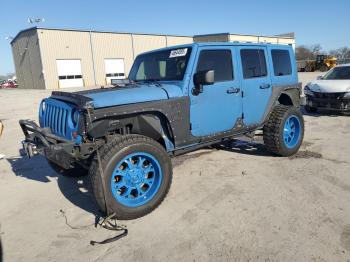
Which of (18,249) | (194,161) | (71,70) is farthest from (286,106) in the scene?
(71,70)

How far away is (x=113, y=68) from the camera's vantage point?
120 feet

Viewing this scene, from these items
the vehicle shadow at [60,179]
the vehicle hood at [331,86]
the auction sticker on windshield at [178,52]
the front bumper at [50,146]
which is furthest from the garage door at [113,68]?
the front bumper at [50,146]

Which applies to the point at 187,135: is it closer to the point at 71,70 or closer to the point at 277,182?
the point at 277,182

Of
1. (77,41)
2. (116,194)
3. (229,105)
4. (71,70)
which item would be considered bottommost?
(116,194)

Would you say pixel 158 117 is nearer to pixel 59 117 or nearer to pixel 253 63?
pixel 59 117

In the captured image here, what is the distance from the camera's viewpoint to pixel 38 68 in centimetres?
3331

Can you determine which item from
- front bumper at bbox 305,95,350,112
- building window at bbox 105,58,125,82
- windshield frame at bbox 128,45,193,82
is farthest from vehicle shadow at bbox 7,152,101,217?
building window at bbox 105,58,125,82

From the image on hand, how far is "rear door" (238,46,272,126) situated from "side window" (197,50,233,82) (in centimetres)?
27

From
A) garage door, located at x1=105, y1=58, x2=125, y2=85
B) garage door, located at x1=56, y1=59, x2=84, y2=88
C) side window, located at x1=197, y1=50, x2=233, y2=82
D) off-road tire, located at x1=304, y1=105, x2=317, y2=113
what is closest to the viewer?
side window, located at x1=197, y1=50, x2=233, y2=82

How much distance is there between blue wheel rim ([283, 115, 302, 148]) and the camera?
6.04m

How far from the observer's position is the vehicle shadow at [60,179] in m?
4.35

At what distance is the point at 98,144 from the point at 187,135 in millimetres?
1317

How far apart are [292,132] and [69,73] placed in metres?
30.9

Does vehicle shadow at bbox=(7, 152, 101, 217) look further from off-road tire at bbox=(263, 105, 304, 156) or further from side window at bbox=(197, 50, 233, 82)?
off-road tire at bbox=(263, 105, 304, 156)
